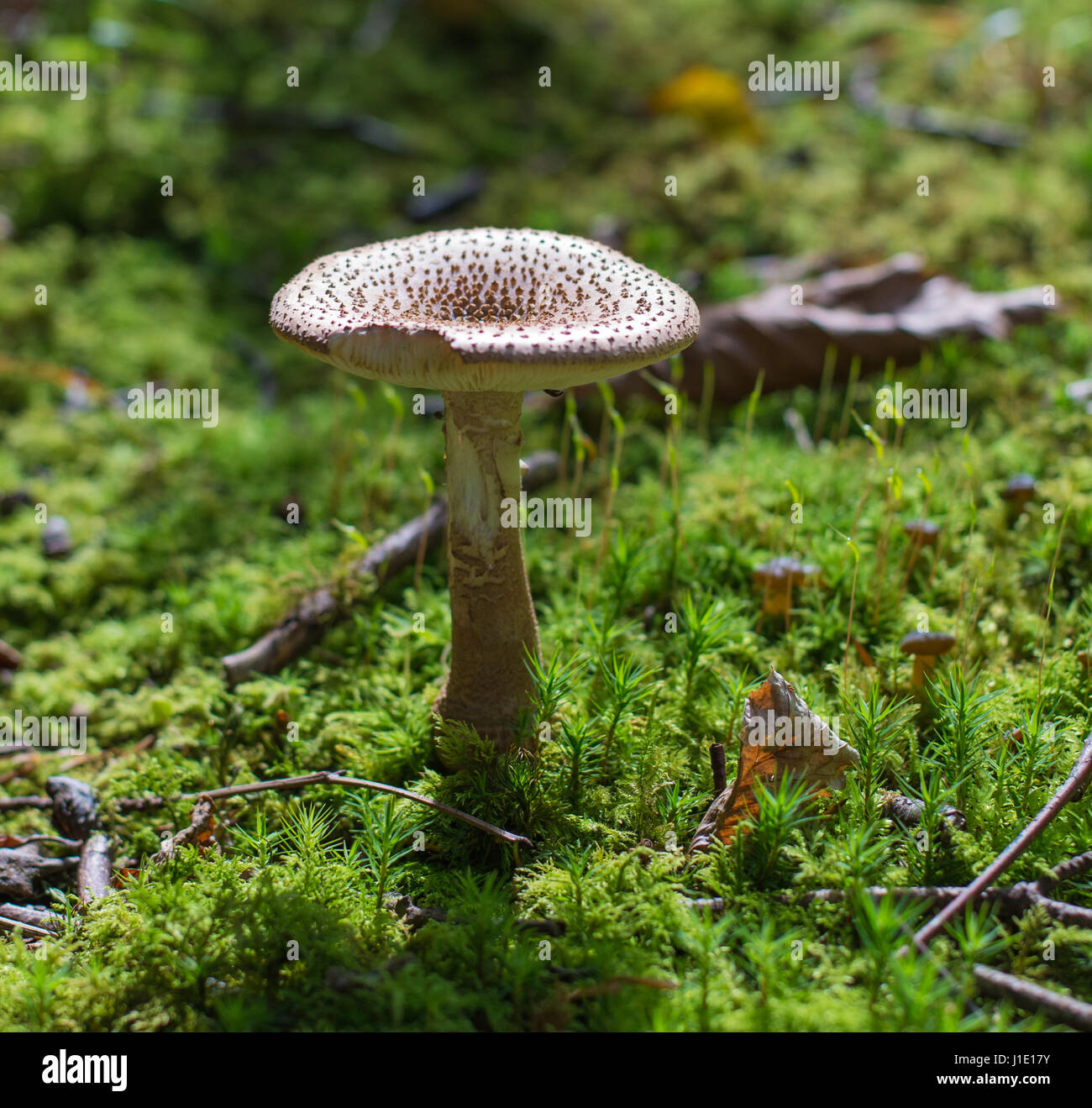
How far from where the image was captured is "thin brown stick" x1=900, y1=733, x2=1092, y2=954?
2492mm

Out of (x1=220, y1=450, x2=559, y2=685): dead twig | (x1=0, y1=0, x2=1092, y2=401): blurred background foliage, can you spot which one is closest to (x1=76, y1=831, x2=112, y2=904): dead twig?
(x1=220, y1=450, x2=559, y2=685): dead twig

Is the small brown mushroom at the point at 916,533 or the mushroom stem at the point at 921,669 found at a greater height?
the small brown mushroom at the point at 916,533

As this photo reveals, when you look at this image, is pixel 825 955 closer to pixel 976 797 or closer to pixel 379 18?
pixel 976 797

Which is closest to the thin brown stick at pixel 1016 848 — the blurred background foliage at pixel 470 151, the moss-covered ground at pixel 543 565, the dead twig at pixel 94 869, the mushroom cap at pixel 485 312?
the moss-covered ground at pixel 543 565

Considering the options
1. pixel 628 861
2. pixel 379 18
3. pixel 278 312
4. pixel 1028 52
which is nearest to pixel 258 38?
pixel 379 18

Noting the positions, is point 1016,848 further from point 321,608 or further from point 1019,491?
point 321,608

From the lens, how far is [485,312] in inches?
120

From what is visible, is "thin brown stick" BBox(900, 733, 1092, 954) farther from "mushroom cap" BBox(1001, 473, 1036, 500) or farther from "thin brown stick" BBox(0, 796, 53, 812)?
"thin brown stick" BBox(0, 796, 53, 812)

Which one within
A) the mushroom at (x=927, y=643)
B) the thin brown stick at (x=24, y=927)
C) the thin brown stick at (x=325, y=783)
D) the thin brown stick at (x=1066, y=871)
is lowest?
the thin brown stick at (x=24, y=927)

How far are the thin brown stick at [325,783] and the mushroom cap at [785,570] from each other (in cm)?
141

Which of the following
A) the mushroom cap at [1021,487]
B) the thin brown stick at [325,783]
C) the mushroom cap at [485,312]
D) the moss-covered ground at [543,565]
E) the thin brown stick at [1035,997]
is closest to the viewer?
the thin brown stick at [1035,997]

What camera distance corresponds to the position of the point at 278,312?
2768mm

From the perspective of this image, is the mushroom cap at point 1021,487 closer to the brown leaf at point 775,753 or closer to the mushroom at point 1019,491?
the mushroom at point 1019,491

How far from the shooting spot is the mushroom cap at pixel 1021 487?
3992 millimetres
